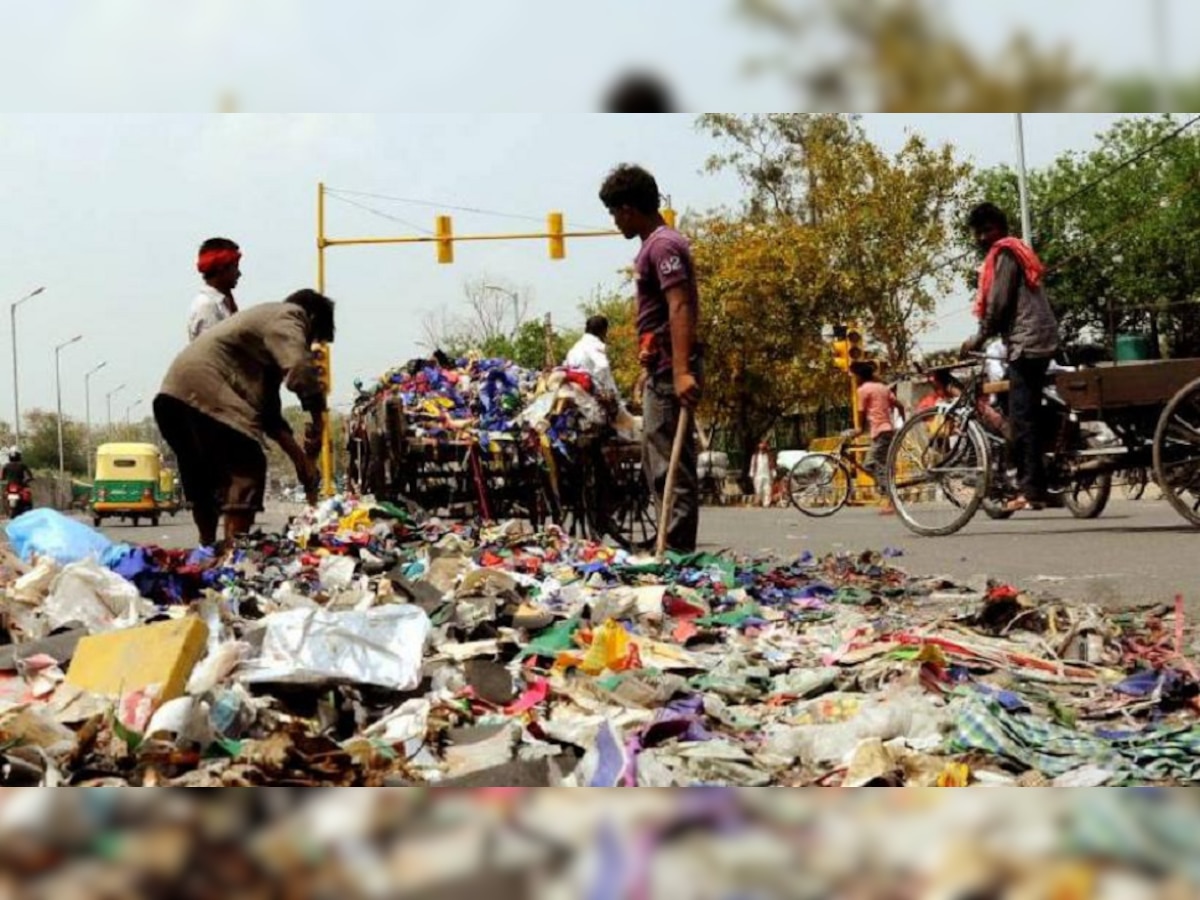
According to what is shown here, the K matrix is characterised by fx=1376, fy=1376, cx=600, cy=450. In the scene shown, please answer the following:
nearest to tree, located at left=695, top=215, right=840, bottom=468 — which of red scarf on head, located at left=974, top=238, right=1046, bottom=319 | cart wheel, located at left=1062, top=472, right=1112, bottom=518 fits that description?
cart wheel, located at left=1062, top=472, right=1112, bottom=518

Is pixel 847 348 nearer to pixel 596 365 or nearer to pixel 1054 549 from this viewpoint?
pixel 596 365

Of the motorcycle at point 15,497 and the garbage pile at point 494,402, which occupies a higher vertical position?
the garbage pile at point 494,402

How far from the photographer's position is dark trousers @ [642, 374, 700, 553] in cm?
680

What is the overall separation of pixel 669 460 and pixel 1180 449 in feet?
11.5

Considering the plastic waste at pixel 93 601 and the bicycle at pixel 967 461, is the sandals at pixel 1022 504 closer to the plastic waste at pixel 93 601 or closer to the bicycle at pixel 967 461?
the bicycle at pixel 967 461

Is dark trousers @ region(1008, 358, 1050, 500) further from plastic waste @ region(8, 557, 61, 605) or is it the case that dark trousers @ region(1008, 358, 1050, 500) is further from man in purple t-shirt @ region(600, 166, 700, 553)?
plastic waste @ region(8, 557, 61, 605)

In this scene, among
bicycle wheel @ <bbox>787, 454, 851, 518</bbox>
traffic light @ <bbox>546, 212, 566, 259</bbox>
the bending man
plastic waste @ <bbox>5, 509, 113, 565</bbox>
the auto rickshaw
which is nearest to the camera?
plastic waste @ <bbox>5, 509, 113, 565</bbox>

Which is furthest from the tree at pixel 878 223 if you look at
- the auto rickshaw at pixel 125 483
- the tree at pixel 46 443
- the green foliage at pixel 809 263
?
the tree at pixel 46 443

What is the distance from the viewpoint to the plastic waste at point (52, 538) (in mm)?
6430

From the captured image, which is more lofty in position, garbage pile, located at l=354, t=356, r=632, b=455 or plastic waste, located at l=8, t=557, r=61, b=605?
garbage pile, located at l=354, t=356, r=632, b=455

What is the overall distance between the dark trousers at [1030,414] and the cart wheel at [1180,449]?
28.5 inches

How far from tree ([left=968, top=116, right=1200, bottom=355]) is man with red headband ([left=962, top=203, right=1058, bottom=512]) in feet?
96.6

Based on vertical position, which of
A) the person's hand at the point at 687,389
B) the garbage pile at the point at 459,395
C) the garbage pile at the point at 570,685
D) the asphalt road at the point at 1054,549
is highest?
the garbage pile at the point at 459,395

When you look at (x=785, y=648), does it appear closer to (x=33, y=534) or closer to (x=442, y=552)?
(x=442, y=552)
